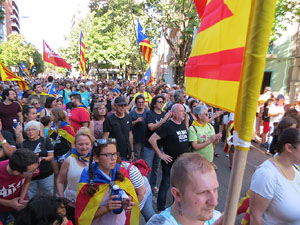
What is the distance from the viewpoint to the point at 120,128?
4137 mm

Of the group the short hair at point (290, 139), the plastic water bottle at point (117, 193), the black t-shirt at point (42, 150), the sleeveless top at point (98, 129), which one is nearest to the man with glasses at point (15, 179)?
the black t-shirt at point (42, 150)

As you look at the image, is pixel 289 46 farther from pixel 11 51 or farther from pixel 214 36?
pixel 11 51

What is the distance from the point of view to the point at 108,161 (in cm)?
219

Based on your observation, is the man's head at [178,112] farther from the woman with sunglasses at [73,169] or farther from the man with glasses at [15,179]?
the man with glasses at [15,179]

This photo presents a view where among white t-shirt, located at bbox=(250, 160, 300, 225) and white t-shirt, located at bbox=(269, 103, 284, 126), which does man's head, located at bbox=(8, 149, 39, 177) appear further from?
white t-shirt, located at bbox=(269, 103, 284, 126)

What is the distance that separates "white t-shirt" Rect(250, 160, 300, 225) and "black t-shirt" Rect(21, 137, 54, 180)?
113 inches

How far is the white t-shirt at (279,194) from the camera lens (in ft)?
6.03

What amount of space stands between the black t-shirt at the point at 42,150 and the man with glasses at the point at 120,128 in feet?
3.30

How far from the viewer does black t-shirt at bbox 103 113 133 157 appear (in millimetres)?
4086

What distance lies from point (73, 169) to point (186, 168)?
5.84ft

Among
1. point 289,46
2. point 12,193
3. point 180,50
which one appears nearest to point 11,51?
point 180,50

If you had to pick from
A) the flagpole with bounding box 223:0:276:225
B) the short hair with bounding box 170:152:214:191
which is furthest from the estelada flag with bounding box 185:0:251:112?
the short hair with bounding box 170:152:214:191


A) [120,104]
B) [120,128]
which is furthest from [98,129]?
[120,104]

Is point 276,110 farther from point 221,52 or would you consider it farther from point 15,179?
point 15,179
